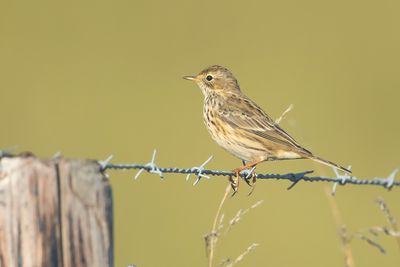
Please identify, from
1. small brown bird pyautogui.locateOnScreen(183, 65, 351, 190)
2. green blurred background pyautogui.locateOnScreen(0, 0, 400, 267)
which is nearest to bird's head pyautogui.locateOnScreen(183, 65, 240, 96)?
small brown bird pyautogui.locateOnScreen(183, 65, 351, 190)

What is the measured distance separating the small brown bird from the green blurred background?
3399 millimetres

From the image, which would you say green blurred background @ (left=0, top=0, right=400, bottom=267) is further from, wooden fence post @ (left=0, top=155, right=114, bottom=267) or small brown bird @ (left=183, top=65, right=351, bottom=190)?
wooden fence post @ (left=0, top=155, right=114, bottom=267)

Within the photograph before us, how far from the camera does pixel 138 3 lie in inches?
853

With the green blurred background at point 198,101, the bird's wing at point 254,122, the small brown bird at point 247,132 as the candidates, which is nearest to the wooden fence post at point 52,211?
the small brown bird at point 247,132

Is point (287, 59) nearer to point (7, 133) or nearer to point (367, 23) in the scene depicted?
point (367, 23)

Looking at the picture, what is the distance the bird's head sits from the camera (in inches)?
392

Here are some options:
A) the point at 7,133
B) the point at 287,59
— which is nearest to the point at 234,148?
the point at 7,133

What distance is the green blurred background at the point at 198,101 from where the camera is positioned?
13.2 metres

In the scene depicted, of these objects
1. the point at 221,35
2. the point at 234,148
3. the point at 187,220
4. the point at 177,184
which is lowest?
the point at 234,148

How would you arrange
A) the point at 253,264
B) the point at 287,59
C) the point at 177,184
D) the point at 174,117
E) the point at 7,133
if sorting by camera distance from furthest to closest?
the point at 287,59 < the point at 174,117 < the point at 7,133 < the point at 177,184 < the point at 253,264

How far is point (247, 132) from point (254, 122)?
0.22 meters

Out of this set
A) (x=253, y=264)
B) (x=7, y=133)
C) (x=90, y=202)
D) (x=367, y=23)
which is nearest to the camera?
(x=90, y=202)

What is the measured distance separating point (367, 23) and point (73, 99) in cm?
805

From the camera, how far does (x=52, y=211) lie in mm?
3650
